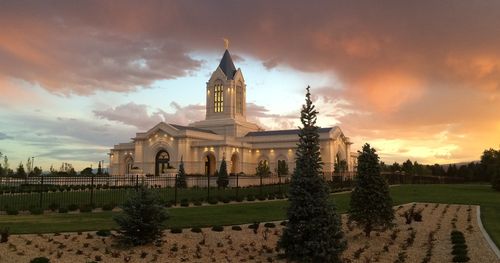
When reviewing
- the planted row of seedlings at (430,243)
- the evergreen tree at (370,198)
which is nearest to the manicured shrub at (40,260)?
the evergreen tree at (370,198)

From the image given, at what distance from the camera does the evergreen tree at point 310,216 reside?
1138 cm

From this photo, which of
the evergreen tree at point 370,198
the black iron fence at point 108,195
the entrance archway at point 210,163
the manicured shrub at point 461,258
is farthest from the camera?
the entrance archway at point 210,163

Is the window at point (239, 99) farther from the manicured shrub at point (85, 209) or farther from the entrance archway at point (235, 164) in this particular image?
the manicured shrub at point (85, 209)

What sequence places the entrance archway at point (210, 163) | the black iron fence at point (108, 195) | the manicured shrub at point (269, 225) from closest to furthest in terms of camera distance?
the manicured shrub at point (269, 225) → the black iron fence at point (108, 195) → the entrance archway at point (210, 163)

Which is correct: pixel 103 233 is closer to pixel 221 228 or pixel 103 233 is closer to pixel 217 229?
pixel 217 229

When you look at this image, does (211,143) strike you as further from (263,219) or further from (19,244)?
(19,244)

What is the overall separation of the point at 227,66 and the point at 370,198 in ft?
237

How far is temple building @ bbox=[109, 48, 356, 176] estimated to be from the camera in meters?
70.1

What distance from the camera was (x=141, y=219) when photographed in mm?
13422

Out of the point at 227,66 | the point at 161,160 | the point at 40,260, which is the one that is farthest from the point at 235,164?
the point at 40,260

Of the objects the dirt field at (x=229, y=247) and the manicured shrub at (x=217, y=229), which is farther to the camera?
the manicured shrub at (x=217, y=229)

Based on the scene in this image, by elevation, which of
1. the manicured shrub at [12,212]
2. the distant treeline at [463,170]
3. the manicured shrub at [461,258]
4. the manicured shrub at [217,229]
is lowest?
the manicured shrub at [461,258]

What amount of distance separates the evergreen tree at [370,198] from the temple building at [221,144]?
4773 cm

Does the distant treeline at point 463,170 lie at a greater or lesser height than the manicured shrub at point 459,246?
greater
